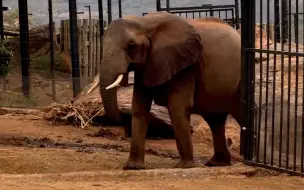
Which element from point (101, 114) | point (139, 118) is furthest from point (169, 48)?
point (101, 114)

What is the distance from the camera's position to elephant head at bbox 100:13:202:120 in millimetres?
8789

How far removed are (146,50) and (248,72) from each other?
4.50 feet

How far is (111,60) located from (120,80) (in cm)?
27

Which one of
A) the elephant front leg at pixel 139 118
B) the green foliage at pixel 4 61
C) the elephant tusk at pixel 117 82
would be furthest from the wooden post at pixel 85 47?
the elephant tusk at pixel 117 82

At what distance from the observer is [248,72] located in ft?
28.1

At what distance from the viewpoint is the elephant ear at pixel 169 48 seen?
917cm

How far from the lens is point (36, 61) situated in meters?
21.5

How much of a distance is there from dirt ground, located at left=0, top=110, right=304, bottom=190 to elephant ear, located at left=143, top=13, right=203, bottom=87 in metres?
1.20

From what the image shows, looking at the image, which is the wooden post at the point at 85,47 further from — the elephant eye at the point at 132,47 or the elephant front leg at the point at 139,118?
the elephant eye at the point at 132,47

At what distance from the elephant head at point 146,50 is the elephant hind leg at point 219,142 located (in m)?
1.27

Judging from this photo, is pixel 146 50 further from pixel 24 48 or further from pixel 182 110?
pixel 24 48

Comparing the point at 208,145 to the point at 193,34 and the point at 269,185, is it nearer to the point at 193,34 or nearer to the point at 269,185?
the point at 193,34

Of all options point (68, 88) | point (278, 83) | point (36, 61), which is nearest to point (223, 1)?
point (36, 61)

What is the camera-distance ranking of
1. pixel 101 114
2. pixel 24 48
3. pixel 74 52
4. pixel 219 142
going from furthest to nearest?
pixel 24 48 → pixel 74 52 → pixel 101 114 → pixel 219 142
